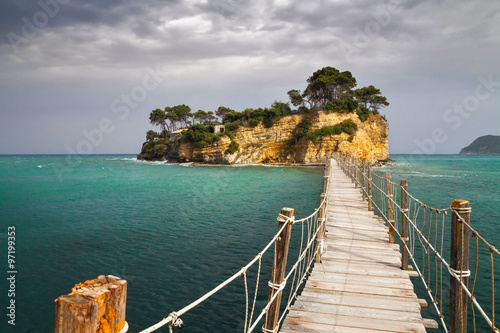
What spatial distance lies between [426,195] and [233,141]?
3637 cm

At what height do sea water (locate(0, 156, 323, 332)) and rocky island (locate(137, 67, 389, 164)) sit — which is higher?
rocky island (locate(137, 67, 389, 164))

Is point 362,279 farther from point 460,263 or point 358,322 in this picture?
point 460,263

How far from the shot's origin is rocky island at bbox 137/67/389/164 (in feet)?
155

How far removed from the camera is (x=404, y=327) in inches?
138

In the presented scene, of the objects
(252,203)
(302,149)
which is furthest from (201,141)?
(252,203)

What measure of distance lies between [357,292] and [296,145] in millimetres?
46114

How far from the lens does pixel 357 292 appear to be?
14.5 feet

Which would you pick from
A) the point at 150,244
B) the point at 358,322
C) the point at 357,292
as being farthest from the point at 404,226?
the point at 150,244

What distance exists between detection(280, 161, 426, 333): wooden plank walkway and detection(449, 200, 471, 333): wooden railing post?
65 centimetres

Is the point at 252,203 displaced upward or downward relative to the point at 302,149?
downward

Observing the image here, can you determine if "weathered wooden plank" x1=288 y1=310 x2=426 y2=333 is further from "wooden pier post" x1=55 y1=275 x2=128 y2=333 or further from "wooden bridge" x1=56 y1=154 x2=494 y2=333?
"wooden pier post" x1=55 y1=275 x2=128 y2=333

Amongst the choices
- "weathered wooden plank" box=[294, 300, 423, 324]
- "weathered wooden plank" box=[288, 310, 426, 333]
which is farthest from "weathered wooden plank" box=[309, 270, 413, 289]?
"weathered wooden plank" box=[288, 310, 426, 333]

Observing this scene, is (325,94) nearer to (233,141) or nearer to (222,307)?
(233,141)

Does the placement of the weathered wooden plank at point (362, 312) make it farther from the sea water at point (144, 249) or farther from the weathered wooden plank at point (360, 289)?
the sea water at point (144, 249)
